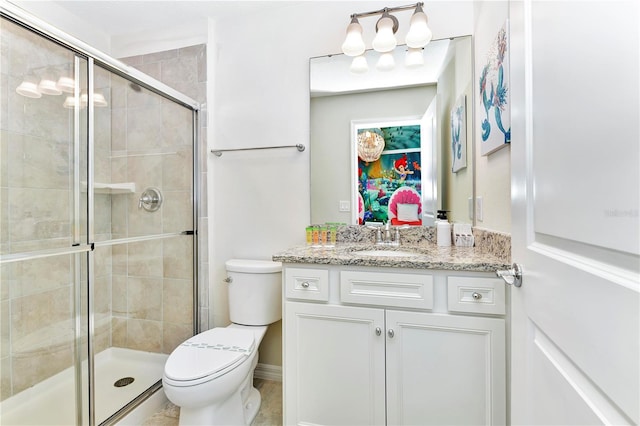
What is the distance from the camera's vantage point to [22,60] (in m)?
1.52

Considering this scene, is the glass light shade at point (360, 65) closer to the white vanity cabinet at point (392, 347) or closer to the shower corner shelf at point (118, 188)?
the white vanity cabinet at point (392, 347)

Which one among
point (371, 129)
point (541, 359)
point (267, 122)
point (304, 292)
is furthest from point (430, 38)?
point (541, 359)

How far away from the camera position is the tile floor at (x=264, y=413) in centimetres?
159

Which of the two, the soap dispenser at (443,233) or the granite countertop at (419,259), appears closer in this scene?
the granite countertop at (419,259)

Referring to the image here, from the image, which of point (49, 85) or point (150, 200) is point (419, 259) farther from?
point (49, 85)

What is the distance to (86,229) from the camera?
144 cm

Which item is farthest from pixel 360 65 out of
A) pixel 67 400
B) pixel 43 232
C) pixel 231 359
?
pixel 67 400

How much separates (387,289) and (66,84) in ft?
5.97

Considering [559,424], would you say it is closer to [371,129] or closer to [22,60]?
[371,129]

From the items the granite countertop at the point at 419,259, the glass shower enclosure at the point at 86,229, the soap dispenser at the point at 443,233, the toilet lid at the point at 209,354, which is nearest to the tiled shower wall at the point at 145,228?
the glass shower enclosure at the point at 86,229

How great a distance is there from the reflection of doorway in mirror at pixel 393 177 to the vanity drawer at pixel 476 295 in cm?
63

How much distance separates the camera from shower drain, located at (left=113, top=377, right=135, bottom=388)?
179 centimetres

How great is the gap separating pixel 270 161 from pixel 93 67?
993mm

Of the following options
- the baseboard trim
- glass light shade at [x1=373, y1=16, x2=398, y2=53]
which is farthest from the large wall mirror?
the baseboard trim
